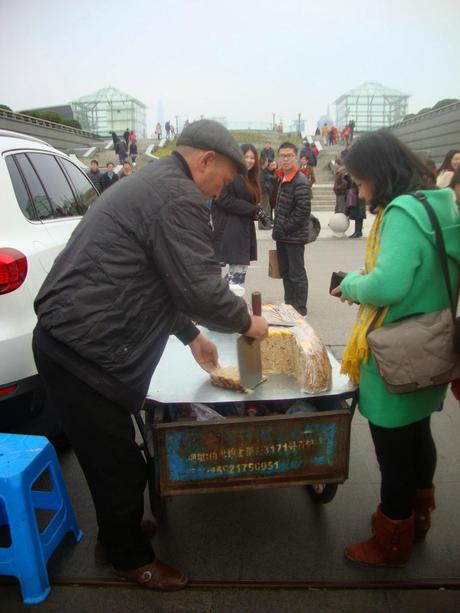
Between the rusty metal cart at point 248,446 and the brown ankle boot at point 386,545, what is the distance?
0.29m

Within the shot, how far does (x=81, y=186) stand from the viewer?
425 centimetres

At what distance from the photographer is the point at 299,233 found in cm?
527

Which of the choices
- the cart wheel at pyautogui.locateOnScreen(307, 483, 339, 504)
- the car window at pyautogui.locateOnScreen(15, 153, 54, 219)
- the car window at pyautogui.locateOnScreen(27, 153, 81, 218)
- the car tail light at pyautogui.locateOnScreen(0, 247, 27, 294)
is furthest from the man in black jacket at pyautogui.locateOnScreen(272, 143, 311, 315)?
the car tail light at pyautogui.locateOnScreen(0, 247, 27, 294)

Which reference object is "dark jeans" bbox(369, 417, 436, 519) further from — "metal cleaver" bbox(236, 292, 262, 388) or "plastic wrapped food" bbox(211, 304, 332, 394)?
"metal cleaver" bbox(236, 292, 262, 388)

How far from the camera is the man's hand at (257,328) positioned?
1885mm

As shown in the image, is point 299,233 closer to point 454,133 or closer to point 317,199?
point 317,199

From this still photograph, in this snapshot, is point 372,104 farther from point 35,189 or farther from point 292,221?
point 35,189

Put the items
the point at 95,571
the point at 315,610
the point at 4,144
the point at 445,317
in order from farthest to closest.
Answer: the point at 4,144 → the point at 95,571 → the point at 315,610 → the point at 445,317

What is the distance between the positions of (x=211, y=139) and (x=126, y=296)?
63 cm

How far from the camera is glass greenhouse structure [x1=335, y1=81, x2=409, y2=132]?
45281 millimetres

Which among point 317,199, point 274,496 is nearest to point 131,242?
point 274,496

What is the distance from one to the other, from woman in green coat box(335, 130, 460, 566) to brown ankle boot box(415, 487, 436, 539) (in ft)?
0.33

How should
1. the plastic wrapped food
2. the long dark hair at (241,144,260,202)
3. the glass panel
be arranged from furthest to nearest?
the long dark hair at (241,144,260,202) → the glass panel → the plastic wrapped food

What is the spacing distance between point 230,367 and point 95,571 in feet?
3.54
